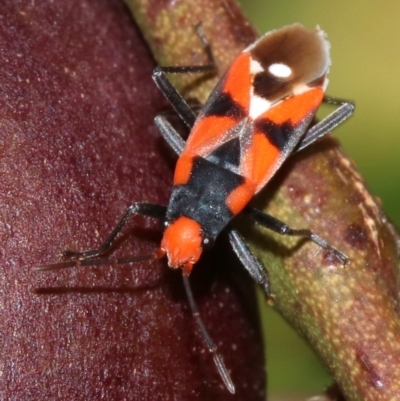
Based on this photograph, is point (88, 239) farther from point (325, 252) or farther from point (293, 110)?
point (293, 110)

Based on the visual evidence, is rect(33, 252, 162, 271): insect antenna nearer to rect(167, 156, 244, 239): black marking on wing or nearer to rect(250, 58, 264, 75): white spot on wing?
rect(167, 156, 244, 239): black marking on wing

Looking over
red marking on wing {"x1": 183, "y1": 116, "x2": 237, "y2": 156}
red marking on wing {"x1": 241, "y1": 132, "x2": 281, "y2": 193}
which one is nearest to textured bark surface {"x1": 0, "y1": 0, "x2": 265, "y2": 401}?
red marking on wing {"x1": 183, "y1": 116, "x2": 237, "y2": 156}

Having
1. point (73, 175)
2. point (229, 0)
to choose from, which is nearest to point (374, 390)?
point (73, 175)

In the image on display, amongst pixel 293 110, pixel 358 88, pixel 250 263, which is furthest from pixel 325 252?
pixel 358 88

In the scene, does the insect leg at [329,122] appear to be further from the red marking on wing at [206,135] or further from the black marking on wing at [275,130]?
the red marking on wing at [206,135]

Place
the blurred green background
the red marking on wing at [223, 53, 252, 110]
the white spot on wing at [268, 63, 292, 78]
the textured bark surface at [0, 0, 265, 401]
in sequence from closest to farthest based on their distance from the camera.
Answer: the textured bark surface at [0, 0, 265, 401] < the red marking on wing at [223, 53, 252, 110] < the white spot on wing at [268, 63, 292, 78] < the blurred green background

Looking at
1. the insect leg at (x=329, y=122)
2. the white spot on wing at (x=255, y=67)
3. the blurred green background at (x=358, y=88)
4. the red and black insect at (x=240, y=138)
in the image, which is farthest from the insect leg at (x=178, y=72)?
the blurred green background at (x=358, y=88)

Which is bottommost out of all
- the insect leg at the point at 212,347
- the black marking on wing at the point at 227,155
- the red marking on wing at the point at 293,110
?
the insect leg at the point at 212,347
